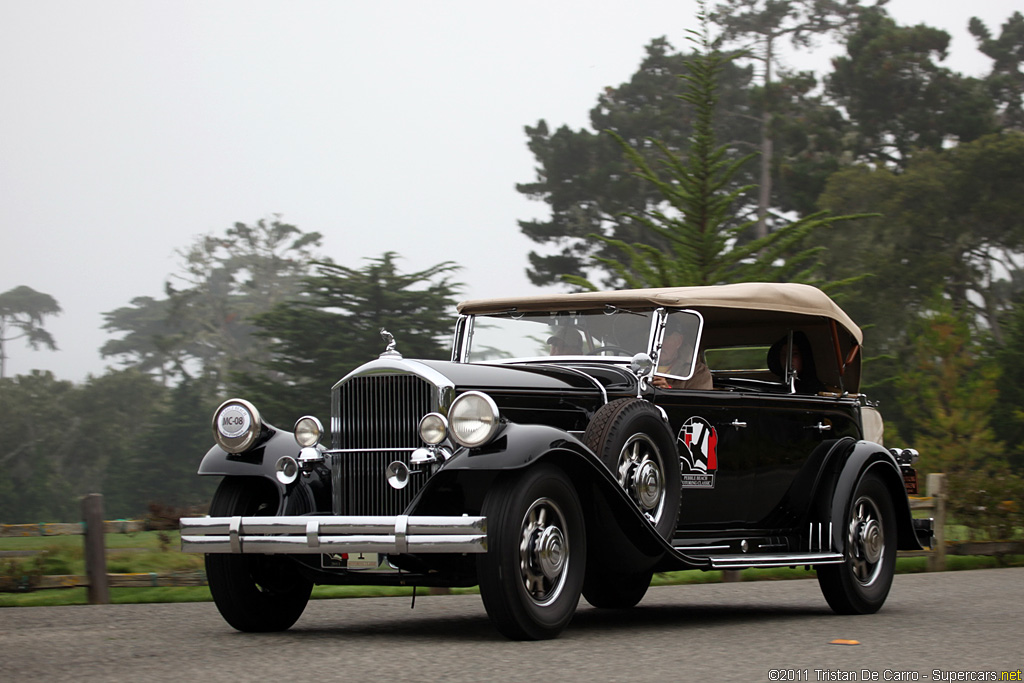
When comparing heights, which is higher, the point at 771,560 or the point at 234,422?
the point at 234,422

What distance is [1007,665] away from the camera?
5.73 meters

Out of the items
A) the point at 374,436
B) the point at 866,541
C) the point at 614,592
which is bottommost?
the point at 614,592

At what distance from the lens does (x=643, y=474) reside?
7238 mm

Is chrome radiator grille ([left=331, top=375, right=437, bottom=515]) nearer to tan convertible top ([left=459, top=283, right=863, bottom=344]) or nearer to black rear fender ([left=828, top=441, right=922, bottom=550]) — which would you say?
tan convertible top ([left=459, top=283, right=863, bottom=344])

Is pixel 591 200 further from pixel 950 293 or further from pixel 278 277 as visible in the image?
pixel 278 277

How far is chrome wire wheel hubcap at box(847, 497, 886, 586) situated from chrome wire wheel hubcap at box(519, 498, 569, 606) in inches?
119

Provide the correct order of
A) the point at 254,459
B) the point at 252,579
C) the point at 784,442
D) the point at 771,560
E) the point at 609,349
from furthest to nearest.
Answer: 1. the point at 784,442
2. the point at 609,349
3. the point at 771,560
4. the point at 254,459
5. the point at 252,579

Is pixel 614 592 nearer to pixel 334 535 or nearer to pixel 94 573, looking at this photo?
pixel 334 535

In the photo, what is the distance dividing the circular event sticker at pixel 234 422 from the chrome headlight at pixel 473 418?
145 cm

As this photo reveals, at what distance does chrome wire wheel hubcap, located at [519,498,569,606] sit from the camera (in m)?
6.34

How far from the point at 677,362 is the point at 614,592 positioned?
190cm


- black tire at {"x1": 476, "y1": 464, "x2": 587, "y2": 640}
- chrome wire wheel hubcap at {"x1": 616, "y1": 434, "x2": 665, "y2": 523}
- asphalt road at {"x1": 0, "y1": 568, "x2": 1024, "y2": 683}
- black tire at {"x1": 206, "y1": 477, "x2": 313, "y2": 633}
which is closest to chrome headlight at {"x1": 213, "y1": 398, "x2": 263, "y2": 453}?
black tire at {"x1": 206, "y1": 477, "x2": 313, "y2": 633}

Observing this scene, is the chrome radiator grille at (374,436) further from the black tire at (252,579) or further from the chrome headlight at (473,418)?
the black tire at (252,579)

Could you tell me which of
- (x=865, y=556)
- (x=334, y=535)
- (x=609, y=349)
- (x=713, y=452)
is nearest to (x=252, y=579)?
(x=334, y=535)
